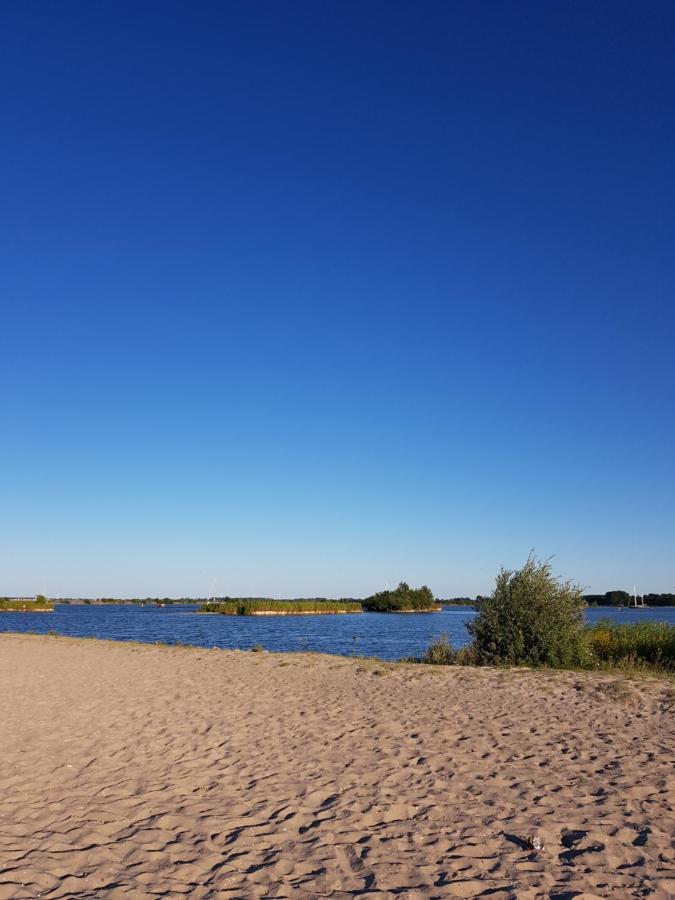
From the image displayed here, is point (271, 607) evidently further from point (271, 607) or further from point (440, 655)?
point (440, 655)

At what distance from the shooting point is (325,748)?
10.7 m

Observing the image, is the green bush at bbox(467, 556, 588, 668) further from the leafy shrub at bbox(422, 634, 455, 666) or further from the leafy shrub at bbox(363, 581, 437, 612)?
the leafy shrub at bbox(363, 581, 437, 612)

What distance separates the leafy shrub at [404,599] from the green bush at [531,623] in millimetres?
97355

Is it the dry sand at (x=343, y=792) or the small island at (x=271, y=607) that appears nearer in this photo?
the dry sand at (x=343, y=792)

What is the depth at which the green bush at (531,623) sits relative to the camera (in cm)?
2216

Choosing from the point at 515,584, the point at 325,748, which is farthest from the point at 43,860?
the point at 515,584

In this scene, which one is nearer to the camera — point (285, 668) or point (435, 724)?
point (435, 724)

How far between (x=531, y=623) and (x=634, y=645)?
3.80 meters

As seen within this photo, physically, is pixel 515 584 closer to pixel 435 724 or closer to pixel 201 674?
pixel 201 674

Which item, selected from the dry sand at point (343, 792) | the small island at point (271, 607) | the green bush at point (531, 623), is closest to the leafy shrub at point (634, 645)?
the green bush at point (531, 623)

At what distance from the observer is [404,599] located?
120 metres

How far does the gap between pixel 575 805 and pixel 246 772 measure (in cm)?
434

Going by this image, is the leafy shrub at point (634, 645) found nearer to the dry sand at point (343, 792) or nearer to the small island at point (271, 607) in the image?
the dry sand at point (343, 792)

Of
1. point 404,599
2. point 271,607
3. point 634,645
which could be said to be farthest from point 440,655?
point 404,599
